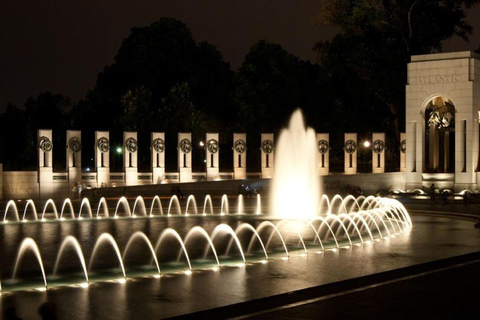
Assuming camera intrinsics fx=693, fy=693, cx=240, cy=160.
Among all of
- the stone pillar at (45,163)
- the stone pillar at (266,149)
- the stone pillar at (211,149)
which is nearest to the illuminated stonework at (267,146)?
the stone pillar at (266,149)

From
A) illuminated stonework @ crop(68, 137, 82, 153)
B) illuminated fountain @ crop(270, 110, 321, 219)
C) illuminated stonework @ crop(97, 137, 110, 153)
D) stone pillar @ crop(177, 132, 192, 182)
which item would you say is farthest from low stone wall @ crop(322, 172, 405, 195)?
illuminated stonework @ crop(68, 137, 82, 153)

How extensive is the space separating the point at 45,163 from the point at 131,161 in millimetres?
4798

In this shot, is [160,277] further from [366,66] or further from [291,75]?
[291,75]

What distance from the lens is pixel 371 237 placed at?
18.2 m

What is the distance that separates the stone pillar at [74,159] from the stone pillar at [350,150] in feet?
50.8

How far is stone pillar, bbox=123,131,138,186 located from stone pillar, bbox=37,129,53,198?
4.12 metres

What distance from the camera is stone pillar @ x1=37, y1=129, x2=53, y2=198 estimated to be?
37656mm

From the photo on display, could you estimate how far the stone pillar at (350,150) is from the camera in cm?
4128

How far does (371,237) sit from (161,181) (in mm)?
23154

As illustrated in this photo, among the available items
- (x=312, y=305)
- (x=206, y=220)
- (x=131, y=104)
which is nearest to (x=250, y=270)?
(x=312, y=305)

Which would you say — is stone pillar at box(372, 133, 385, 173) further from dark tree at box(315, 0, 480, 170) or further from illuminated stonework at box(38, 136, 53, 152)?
illuminated stonework at box(38, 136, 53, 152)

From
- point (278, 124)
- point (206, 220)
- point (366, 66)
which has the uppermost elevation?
point (366, 66)

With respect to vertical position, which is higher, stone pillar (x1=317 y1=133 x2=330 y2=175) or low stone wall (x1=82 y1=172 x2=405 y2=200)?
stone pillar (x1=317 y1=133 x2=330 y2=175)

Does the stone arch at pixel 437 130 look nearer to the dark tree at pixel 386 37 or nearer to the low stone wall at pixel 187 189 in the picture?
the low stone wall at pixel 187 189
